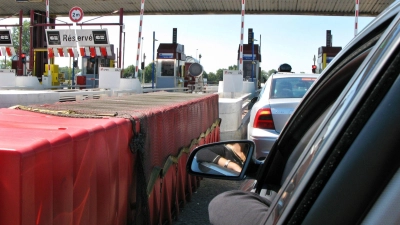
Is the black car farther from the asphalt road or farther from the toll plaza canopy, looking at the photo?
the toll plaza canopy

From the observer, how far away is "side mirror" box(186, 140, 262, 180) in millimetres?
2424

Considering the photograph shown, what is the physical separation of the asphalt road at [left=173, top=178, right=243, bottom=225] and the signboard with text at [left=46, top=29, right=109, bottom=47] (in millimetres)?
14162

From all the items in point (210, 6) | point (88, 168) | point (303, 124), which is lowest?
point (88, 168)

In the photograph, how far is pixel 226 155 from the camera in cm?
272

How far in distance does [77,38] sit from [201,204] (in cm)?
1612

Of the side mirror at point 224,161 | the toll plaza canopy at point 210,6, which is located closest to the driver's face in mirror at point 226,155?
the side mirror at point 224,161

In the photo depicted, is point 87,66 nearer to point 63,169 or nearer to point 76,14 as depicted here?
point 76,14

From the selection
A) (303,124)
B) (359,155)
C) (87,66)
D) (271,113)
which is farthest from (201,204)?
(87,66)

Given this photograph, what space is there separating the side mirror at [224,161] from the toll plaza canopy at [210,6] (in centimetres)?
2142

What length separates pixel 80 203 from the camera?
260cm

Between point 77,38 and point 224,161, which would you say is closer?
point 224,161

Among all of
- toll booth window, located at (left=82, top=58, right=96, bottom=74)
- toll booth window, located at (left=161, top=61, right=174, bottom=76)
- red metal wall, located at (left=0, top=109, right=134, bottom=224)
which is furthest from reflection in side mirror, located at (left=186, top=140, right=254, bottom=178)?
toll booth window, located at (left=161, top=61, right=174, bottom=76)

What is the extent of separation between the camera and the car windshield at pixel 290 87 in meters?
7.58

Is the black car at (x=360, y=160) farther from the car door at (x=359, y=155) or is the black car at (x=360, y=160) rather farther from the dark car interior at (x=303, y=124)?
the dark car interior at (x=303, y=124)
